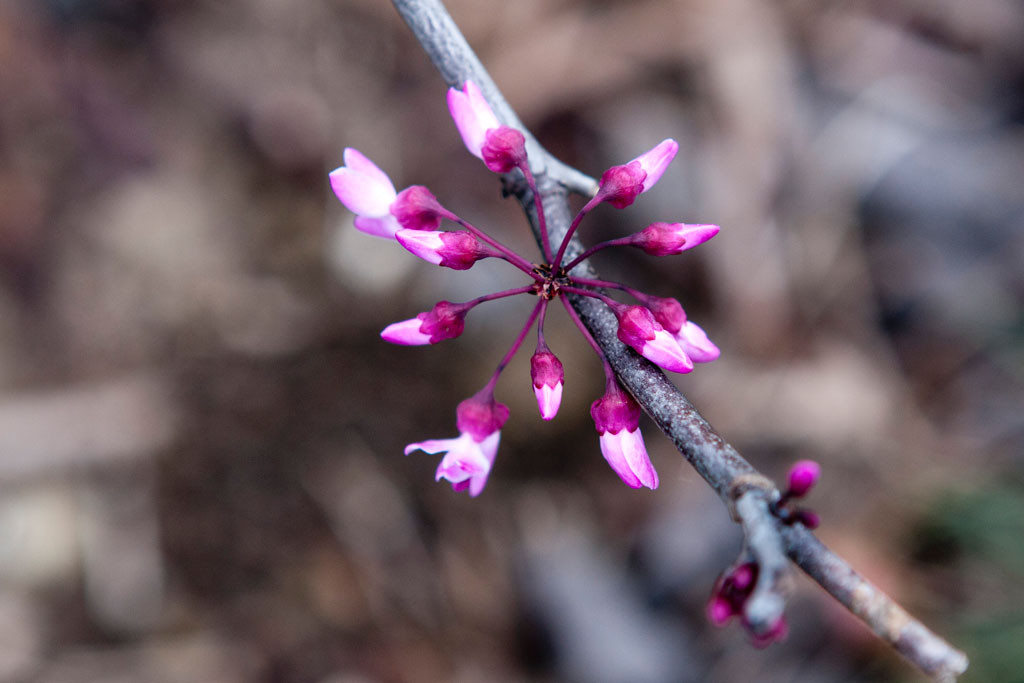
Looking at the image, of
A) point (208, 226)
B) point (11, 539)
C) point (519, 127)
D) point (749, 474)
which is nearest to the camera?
point (749, 474)

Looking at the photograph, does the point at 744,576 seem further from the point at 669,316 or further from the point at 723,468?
the point at 669,316

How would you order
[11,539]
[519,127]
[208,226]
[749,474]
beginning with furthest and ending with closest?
1. [208,226]
2. [11,539]
3. [519,127]
4. [749,474]

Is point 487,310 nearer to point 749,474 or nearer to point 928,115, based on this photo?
point 749,474

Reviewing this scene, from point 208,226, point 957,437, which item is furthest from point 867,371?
point 208,226

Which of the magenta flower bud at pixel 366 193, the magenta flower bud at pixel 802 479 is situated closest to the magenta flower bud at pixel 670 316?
the magenta flower bud at pixel 802 479

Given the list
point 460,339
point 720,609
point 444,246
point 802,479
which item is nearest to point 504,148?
point 444,246

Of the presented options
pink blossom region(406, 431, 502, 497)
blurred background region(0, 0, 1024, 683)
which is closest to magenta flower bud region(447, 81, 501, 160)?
pink blossom region(406, 431, 502, 497)
